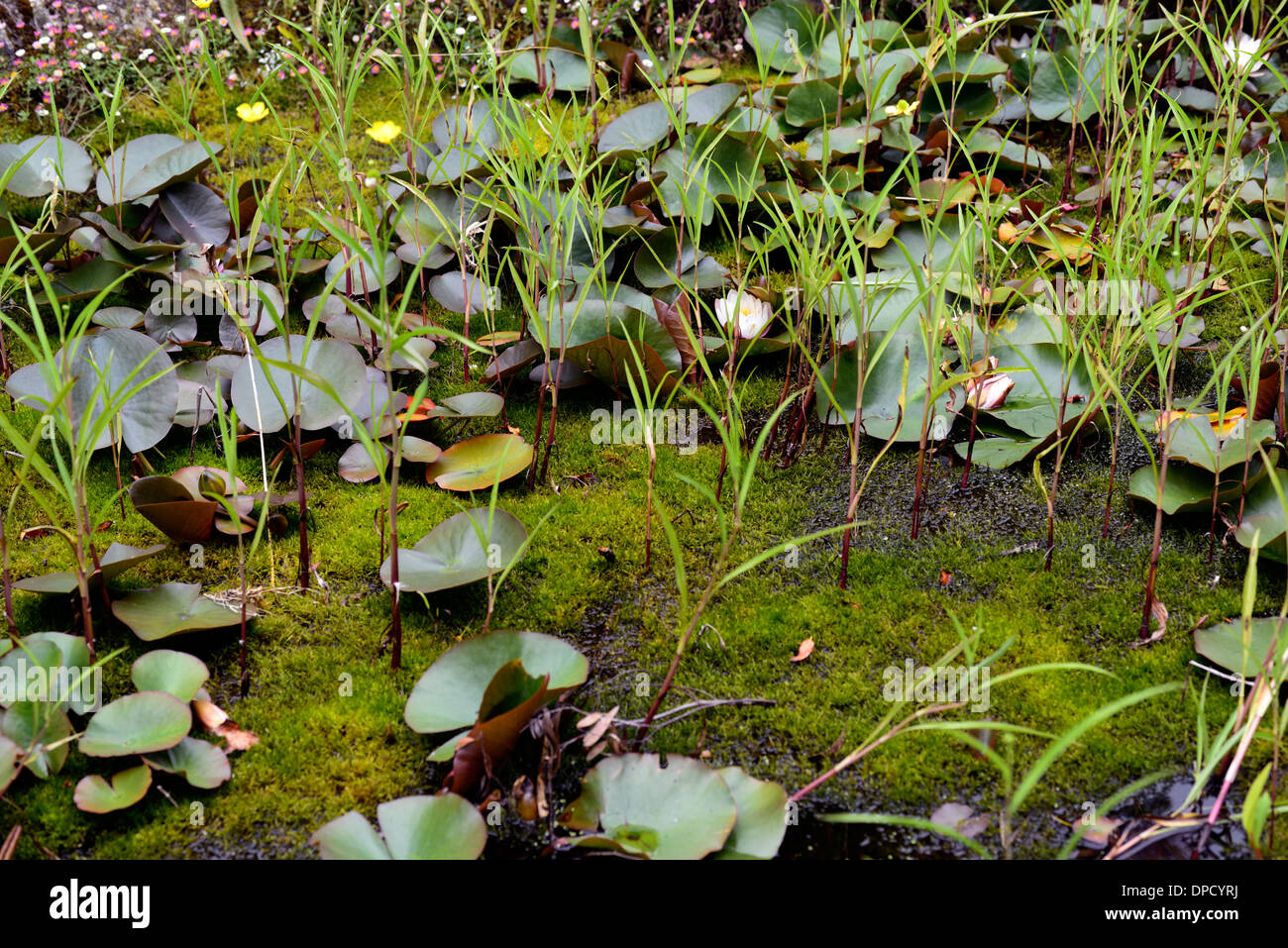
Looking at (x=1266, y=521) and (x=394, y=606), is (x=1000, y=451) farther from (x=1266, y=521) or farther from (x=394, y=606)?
(x=394, y=606)

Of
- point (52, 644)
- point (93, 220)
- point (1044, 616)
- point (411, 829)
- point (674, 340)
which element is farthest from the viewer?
point (93, 220)

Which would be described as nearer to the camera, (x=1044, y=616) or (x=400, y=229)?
(x=1044, y=616)

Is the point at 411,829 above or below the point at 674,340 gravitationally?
below

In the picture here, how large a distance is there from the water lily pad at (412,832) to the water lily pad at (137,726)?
0.27 m

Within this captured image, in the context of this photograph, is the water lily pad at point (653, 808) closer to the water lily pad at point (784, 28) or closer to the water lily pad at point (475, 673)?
the water lily pad at point (475, 673)

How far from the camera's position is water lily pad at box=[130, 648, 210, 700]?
1410 millimetres

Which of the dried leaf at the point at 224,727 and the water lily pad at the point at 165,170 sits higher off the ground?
the water lily pad at the point at 165,170

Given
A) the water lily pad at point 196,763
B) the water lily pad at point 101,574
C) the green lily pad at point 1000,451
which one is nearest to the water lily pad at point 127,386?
the water lily pad at point 101,574

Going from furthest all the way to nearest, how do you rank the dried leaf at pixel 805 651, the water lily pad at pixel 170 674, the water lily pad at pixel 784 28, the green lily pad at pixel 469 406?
1. the water lily pad at pixel 784 28
2. the green lily pad at pixel 469 406
3. the dried leaf at pixel 805 651
4. the water lily pad at pixel 170 674

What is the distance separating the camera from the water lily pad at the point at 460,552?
1580mm

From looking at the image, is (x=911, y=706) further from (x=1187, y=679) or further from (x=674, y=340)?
(x=674, y=340)

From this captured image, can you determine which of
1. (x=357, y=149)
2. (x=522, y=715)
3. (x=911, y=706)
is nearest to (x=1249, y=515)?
(x=911, y=706)

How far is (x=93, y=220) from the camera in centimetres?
226

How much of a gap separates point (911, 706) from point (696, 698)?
321mm
